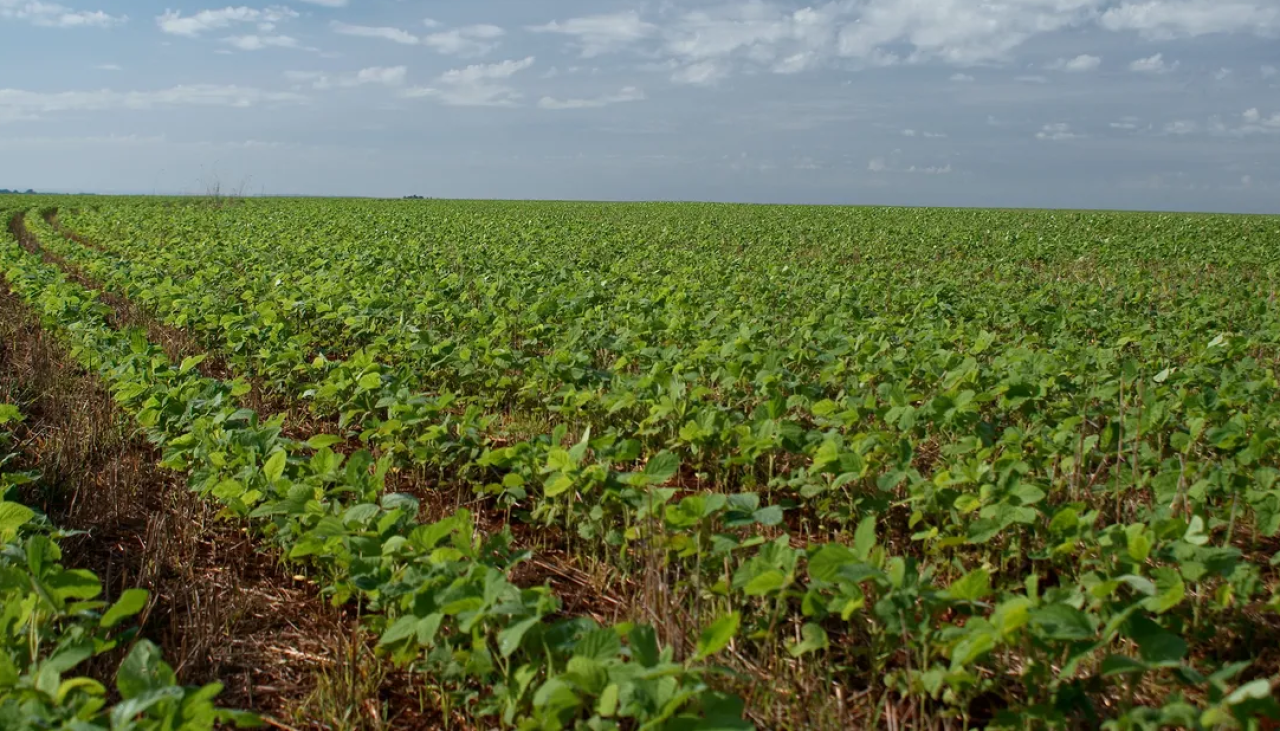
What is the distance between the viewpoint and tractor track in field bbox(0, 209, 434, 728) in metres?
2.73

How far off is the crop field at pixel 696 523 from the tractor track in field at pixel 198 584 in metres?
0.03

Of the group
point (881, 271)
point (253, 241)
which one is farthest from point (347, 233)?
point (881, 271)

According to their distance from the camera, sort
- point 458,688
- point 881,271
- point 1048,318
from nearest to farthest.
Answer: point 458,688
point 1048,318
point 881,271

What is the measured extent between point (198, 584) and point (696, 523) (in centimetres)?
187

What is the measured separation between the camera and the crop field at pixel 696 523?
7.29ft

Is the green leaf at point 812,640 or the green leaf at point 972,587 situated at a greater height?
the green leaf at point 972,587

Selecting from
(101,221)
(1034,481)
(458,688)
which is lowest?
(458,688)

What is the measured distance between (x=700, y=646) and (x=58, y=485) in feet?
11.6

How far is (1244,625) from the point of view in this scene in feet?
9.07

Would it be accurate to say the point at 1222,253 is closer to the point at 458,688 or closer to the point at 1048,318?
the point at 1048,318

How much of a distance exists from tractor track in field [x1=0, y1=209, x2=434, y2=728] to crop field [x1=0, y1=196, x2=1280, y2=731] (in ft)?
0.09

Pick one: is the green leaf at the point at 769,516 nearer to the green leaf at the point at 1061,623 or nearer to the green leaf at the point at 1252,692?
the green leaf at the point at 1061,623

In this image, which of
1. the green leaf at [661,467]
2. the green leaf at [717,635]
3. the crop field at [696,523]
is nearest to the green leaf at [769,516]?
the crop field at [696,523]

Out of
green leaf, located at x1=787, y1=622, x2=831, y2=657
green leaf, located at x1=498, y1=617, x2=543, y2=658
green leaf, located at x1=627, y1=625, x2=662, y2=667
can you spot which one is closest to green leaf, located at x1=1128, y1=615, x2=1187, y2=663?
green leaf, located at x1=787, y1=622, x2=831, y2=657
